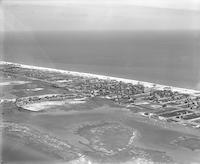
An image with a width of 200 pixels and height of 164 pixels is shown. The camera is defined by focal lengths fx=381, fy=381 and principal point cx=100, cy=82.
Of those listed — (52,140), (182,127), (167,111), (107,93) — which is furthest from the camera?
(107,93)

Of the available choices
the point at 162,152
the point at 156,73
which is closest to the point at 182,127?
the point at 162,152

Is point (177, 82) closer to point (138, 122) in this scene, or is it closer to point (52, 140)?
point (138, 122)

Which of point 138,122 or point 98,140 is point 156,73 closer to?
point 138,122

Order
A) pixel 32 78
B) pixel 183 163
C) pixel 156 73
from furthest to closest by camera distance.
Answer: pixel 156 73
pixel 32 78
pixel 183 163

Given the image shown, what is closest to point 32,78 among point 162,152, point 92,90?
point 92,90

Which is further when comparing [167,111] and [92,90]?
[92,90]

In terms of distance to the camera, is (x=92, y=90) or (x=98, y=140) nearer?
(x=98, y=140)
